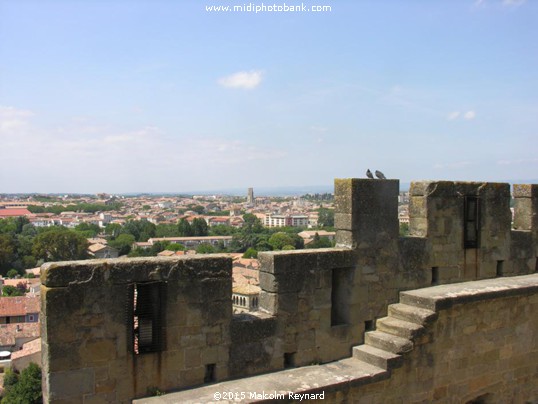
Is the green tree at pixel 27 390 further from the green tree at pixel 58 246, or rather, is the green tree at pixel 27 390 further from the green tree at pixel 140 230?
the green tree at pixel 140 230

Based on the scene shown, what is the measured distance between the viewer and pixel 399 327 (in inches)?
273

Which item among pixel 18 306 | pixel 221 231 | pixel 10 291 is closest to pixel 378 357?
pixel 18 306

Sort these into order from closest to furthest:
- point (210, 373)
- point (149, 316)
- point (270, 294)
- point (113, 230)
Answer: point (149, 316), point (210, 373), point (270, 294), point (113, 230)

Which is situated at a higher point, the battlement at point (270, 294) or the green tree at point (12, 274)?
the battlement at point (270, 294)

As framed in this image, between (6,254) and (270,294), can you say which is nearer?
(270,294)

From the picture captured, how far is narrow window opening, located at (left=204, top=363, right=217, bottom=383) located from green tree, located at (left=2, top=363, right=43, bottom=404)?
96.7ft

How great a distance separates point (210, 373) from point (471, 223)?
4797 millimetres

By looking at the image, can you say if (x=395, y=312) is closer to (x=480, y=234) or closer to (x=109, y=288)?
(x=480, y=234)

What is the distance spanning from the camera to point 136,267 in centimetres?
561

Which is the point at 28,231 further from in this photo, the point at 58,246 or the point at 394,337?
the point at 394,337

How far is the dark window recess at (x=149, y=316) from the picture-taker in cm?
572

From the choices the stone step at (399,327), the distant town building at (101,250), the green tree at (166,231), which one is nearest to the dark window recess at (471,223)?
the stone step at (399,327)

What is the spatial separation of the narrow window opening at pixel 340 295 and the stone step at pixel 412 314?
672 millimetres

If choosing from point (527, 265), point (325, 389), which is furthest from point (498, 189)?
point (325, 389)
